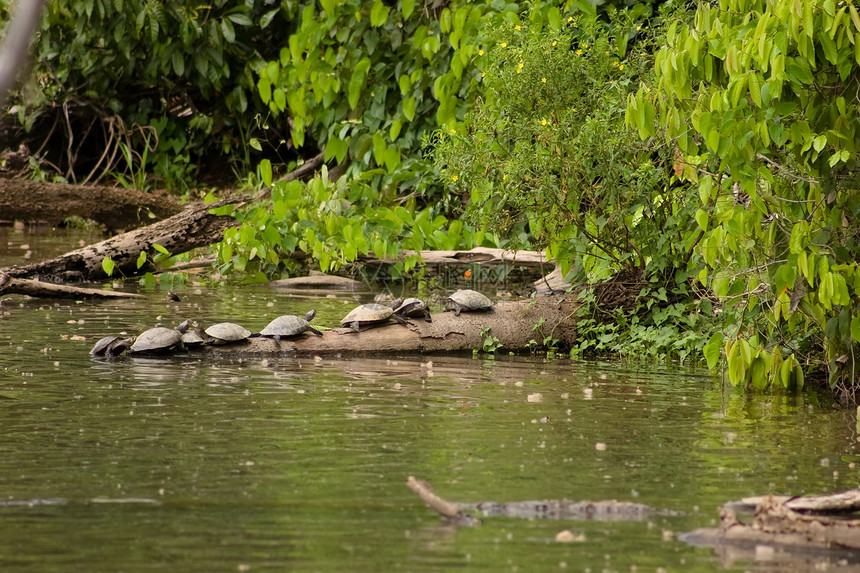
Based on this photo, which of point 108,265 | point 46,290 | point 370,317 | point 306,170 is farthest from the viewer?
point 306,170

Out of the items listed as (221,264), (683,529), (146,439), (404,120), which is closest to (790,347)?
(683,529)

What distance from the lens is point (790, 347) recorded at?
23.3 ft

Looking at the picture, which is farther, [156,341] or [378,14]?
[378,14]

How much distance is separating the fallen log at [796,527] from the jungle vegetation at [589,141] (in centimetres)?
203

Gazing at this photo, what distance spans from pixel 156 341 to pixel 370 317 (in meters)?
1.43

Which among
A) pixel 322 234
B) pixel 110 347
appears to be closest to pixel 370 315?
pixel 110 347

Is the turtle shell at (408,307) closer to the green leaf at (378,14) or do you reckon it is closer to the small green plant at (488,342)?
the small green plant at (488,342)

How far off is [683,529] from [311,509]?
1274 millimetres

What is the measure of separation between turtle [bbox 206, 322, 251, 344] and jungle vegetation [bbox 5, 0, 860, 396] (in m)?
2.10

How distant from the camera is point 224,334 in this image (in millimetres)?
7805

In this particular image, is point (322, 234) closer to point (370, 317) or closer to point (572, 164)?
point (370, 317)

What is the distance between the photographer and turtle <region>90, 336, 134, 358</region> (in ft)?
25.0

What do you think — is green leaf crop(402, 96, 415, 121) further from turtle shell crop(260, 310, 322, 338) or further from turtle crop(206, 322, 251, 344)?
turtle crop(206, 322, 251, 344)

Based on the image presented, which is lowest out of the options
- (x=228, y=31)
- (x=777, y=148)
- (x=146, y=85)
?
(x=777, y=148)
